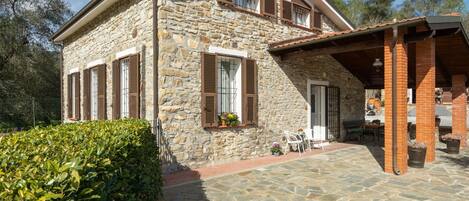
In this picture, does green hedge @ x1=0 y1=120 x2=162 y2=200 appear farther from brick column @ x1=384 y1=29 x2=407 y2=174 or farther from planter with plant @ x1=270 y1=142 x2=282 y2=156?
planter with plant @ x1=270 y1=142 x2=282 y2=156

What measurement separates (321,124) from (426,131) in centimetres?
377

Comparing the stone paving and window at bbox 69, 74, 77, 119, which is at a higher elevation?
window at bbox 69, 74, 77, 119

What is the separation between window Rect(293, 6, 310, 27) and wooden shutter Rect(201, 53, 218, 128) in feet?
13.4

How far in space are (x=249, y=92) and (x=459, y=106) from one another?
7627 millimetres

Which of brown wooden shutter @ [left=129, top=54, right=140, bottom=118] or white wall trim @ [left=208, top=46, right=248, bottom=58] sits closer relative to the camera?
brown wooden shutter @ [left=129, top=54, right=140, bottom=118]

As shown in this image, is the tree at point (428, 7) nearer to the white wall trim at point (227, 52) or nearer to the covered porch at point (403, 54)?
the covered porch at point (403, 54)

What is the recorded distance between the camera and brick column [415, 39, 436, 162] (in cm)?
733

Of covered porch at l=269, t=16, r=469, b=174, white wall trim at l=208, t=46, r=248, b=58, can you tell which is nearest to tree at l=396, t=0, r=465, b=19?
covered porch at l=269, t=16, r=469, b=174

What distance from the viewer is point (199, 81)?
7.14 metres

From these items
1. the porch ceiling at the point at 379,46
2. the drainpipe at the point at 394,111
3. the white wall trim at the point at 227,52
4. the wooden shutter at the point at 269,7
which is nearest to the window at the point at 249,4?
the wooden shutter at the point at 269,7

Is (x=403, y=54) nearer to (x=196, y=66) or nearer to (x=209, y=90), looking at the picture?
(x=209, y=90)

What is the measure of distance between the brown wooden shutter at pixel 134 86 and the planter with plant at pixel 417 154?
6.05m

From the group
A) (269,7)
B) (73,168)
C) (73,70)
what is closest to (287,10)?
(269,7)

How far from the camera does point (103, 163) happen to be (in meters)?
2.12
